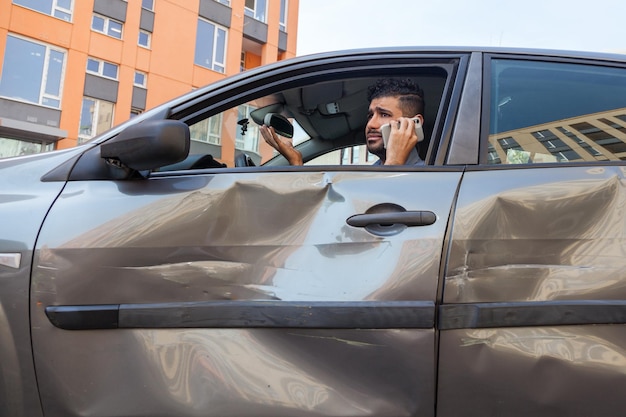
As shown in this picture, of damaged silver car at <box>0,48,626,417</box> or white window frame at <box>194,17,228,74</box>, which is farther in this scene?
white window frame at <box>194,17,228,74</box>

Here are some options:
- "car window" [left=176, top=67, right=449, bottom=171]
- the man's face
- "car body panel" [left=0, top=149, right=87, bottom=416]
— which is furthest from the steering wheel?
"car body panel" [left=0, top=149, right=87, bottom=416]

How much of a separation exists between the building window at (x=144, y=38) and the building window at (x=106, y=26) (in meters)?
0.66

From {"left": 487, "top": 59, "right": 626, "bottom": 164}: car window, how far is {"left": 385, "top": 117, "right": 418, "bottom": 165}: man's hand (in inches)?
12.6

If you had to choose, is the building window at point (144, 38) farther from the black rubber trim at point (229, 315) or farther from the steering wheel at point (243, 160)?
the black rubber trim at point (229, 315)

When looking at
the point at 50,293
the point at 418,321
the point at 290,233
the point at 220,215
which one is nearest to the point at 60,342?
the point at 50,293

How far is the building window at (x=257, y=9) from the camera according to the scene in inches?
707

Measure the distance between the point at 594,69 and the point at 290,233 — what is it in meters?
1.14

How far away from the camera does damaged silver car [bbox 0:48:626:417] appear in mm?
1084

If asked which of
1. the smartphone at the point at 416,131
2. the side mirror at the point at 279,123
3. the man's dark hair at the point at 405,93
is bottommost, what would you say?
the smartphone at the point at 416,131

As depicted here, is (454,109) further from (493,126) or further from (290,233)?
(290,233)

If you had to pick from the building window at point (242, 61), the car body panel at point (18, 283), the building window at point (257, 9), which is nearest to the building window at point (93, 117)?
the building window at point (242, 61)

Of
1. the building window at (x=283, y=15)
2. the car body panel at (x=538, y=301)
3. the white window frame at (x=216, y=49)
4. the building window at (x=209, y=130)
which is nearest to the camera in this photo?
the car body panel at (x=538, y=301)

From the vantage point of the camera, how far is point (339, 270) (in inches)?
45.6

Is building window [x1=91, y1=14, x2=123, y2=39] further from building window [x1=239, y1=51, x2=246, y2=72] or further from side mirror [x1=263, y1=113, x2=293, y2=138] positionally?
side mirror [x1=263, y1=113, x2=293, y2=138]
